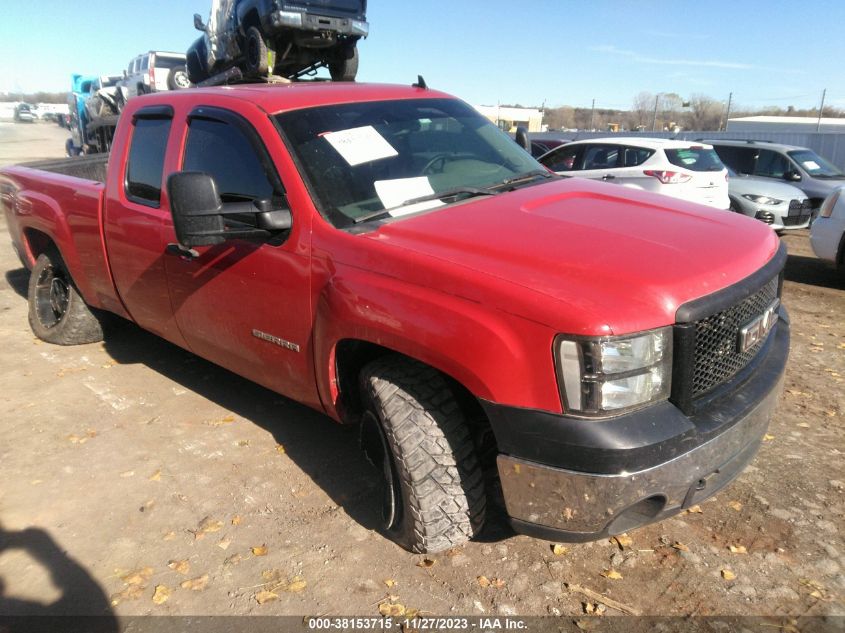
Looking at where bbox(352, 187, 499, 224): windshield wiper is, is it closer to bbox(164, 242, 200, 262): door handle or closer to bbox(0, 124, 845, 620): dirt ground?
bbox(164, 242, 200, 262): door handle

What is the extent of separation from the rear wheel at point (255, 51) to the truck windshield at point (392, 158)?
19.3 ft

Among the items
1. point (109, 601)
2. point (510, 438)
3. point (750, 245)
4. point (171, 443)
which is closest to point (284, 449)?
point (171, 443)

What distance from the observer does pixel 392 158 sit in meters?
3.26

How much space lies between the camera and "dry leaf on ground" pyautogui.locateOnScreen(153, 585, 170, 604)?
2682mm

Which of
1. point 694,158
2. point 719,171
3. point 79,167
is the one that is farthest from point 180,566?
point 719,171

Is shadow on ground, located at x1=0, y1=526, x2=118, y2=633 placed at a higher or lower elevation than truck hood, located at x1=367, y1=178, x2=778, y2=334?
lower

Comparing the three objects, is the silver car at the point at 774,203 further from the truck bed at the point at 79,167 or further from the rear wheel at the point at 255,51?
the truck bed at the point at 79,167

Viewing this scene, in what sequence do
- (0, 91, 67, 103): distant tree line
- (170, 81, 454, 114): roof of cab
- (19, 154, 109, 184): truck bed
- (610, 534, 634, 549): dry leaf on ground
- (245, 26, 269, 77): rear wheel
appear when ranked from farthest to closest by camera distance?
(0, 91, 67, 103): distant tree line < (245, 26, 269, 77): rear wheel < (19, 154, 109, 184): truck bed < (170, 81, 454, 114): roof of cab < (610, 534, 634, 549): dry leaf on ground

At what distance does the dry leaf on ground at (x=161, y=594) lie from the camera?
8.80 feet

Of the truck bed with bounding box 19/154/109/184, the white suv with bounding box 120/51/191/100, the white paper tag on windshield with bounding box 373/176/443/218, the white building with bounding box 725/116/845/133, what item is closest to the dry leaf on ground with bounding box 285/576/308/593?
the white paper tag on windshield with bounding box 373/176/443/218

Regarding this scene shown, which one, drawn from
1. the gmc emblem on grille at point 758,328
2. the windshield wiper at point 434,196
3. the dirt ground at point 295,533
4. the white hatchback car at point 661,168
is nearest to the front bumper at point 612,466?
the gmc emblem on grille at point 758,328

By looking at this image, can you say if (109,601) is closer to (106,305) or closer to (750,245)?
(106,305)

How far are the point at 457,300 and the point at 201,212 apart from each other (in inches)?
48.4

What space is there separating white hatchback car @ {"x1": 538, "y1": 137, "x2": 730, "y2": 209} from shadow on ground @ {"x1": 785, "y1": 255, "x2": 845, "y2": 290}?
136 cm
